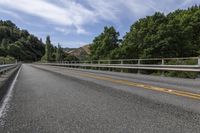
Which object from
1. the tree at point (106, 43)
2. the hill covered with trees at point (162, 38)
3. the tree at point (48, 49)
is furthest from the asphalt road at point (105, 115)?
the tree at point (48, 49)

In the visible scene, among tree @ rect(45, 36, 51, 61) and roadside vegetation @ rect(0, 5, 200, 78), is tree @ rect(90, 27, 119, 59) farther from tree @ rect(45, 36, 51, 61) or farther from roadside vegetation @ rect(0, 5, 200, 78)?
tree @ rect(45, 36, 51, 61)

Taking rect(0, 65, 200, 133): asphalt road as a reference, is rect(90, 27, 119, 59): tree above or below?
above

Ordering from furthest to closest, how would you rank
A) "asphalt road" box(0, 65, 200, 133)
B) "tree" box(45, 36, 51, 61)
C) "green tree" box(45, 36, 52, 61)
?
1. "green tree" box(45, 36, 52, 61)
2. "tree" box(45, 36, 51, 61)
3. "asphalt road" box(0, 65, 200, 133)

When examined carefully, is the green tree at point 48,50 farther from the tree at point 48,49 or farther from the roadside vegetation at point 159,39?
the roadside vegetation at point 159,39

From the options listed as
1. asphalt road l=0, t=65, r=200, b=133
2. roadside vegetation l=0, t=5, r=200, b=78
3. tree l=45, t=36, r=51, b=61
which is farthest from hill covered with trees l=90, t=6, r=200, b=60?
tree l=45, t=36, r=51, b=61

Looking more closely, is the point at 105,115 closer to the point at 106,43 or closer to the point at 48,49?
the point at 106,43

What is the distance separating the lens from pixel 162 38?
5719cm

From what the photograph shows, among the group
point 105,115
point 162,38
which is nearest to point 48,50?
point 162,38

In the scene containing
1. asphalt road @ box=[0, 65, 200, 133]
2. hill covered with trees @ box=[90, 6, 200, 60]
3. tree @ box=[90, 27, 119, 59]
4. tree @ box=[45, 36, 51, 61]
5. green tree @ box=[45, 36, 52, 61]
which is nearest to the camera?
asphalt road @ box=[0, 65, 200, 133]

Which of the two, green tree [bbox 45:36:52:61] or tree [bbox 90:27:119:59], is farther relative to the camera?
green tree [bbox 45:36:52:61]

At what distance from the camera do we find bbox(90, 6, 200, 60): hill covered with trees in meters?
56.3

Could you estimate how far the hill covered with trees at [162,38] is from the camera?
185 ft

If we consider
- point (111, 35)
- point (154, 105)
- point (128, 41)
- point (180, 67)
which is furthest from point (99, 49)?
point (154, 105)

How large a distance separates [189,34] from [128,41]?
40.5 ft
